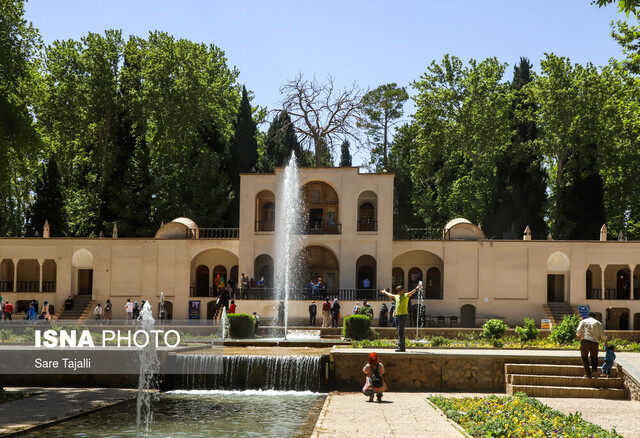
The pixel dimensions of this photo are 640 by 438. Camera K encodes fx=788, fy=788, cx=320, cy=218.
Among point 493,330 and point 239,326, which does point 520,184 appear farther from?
point 239,326

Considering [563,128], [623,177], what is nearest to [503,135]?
[563,128]

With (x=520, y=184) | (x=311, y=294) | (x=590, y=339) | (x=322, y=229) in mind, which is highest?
A: (x=520, y=184)

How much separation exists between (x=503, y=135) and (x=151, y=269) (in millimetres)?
24029

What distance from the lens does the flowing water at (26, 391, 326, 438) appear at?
1348cm

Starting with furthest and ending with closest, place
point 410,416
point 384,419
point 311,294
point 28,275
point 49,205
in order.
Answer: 1. point 49,205
2. point 28,275
3. point 311,294
4. point 410,416
5. point 384,419

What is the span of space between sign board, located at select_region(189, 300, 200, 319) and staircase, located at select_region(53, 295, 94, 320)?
463 cm

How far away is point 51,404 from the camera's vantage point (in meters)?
16.0

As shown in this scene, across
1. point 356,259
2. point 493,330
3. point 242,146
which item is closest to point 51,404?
point 493,330

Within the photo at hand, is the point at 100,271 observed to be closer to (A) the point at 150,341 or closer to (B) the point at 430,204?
(A) the point at 150,341

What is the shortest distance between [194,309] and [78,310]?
215 inches

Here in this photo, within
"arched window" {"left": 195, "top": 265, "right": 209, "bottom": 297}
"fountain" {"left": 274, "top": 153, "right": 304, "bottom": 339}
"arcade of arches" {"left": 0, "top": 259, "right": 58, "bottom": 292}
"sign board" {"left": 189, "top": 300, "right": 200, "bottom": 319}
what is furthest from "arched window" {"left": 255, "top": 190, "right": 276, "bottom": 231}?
"arcade of arches" {"left": 0, "top": 259, "right": 58, "bottom": 292}

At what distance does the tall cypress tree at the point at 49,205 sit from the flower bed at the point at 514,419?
35.0 meters

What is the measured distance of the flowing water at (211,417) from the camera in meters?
13.5

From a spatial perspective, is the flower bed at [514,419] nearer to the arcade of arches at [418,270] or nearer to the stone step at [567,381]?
the stone step at [567,381]
